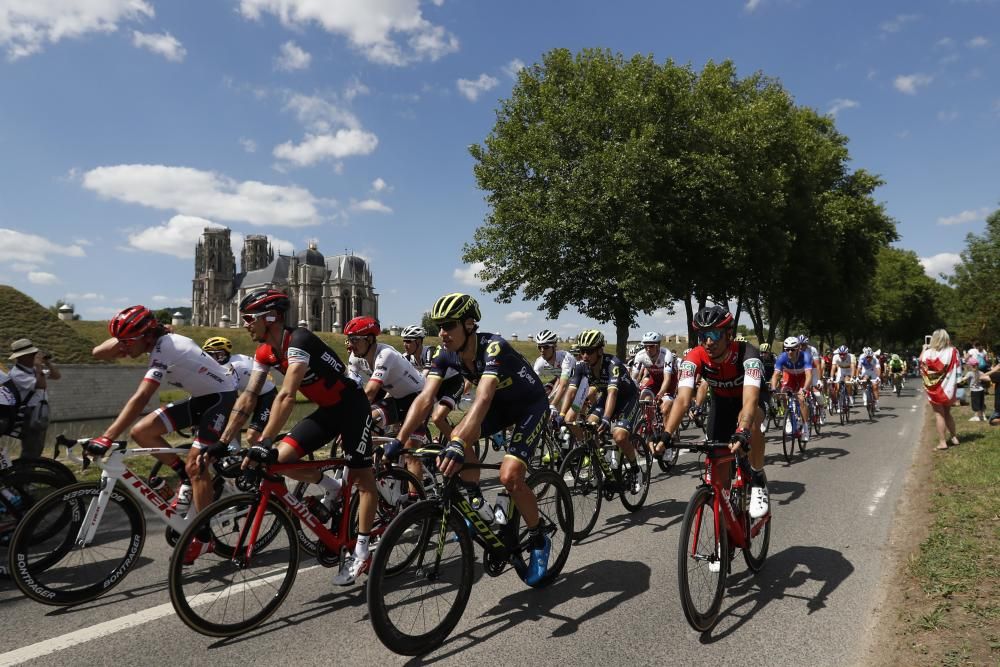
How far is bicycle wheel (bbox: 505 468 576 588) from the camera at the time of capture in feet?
15.2

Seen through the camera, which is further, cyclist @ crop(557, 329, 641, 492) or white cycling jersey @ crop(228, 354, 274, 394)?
cyclist @ crop(557, 329, 641, 492)

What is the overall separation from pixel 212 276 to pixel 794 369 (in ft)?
520

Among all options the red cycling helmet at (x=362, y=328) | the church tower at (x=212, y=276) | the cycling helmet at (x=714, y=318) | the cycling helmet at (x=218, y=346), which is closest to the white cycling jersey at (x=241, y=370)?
the cycling helmet at (x=218, y=346)

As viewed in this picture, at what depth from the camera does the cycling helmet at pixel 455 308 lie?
4508 mm

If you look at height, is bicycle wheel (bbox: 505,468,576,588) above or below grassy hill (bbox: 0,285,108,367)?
below

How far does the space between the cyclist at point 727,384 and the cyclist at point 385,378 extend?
3008mm

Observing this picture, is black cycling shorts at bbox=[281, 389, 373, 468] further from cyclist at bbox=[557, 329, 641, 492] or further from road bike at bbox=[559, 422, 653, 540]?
cyclist at bbox=[557, 329, 641, 492]

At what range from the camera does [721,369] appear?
212 inches

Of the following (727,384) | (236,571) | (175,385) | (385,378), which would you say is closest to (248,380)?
(175,385)

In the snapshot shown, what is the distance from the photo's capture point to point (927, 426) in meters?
16.6

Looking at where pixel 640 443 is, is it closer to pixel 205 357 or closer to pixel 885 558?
pixel 885 558

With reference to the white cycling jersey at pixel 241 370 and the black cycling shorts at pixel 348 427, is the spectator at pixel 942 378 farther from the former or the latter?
the white cycling jersey at pixel 241 370

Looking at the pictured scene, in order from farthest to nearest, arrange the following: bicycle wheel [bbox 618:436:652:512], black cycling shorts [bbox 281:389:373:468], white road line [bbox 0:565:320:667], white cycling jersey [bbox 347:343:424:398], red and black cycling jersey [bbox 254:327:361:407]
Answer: bicycle wheel [bbox 618:436:652:512]
white cycling jersey [bbox 347:343:424:398]
black cycling shorts [bbox 281:389:373:468]
red and black cycling jersey [bbox 254:327:361:407]
white road line [bbox 0:565:320:667]

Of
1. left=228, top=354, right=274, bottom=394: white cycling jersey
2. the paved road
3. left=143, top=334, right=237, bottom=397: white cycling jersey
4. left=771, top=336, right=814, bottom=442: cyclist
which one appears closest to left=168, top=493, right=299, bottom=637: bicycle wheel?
the paved road
